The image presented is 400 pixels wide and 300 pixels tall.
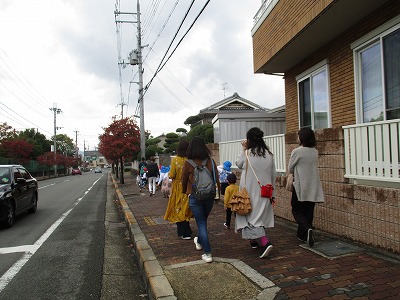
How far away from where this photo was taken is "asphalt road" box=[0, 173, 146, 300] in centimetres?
435

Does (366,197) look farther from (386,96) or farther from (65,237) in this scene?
(65,237)

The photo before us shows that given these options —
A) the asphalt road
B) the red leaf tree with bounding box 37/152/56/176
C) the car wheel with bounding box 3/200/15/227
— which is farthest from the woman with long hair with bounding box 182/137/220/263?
the red leaf tree with bounding box 37/152/56/176

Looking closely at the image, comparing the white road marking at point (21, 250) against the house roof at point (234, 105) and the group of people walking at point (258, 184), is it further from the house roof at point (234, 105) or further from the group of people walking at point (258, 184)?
the house roof at point (234, 105)

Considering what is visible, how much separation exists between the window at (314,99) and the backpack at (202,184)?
4175 mm

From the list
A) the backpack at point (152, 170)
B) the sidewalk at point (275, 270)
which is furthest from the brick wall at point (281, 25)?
the backpack at point (152, 170)

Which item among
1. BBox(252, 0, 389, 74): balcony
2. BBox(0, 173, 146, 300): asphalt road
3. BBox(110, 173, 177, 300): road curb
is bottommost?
BBox(0, 173, 146, 300): asphalt road

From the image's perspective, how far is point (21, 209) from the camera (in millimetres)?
9359

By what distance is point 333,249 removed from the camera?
4.68 meters

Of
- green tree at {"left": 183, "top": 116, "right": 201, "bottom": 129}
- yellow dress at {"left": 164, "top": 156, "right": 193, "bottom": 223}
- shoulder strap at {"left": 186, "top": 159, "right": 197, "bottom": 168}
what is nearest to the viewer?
shoulder strap at {"left": 186, "top": 159, "right": 197, "bottom": 168}

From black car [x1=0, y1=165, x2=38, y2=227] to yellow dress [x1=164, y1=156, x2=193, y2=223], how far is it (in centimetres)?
454

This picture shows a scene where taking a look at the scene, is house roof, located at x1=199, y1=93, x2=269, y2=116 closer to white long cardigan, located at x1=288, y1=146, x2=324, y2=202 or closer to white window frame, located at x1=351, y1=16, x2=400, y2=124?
white window frame, located at x1=351, y1=16, x2=400, y2=124

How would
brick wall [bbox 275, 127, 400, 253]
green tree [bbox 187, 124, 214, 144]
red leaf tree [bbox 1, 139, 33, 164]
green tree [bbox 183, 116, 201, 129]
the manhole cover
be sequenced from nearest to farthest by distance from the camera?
1. brick wall [bbox 275, 127, 400, 253]
2. the manhole cover
3. green tree [bbox 187, 124, 214, 144]
4. green tree [bbox 183, 116, 201, 129]
5. red leaf tree [bbox 1, 139, 33, 164]

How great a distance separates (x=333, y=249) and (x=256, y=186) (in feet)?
4.47

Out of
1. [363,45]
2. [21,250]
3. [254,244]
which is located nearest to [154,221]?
[21,250]
